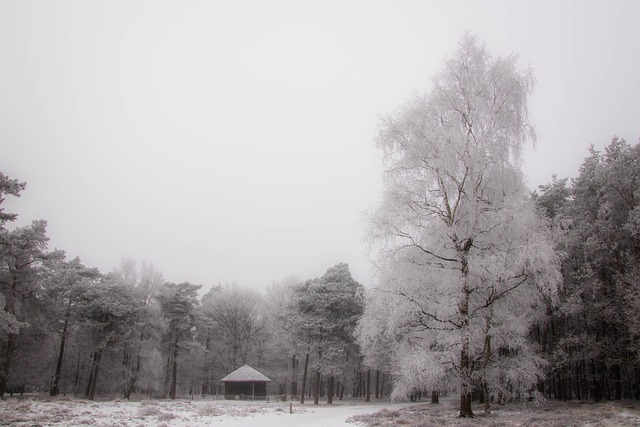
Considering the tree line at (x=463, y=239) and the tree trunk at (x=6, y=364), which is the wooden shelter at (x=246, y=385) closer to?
the tree trunk at (x=6, y=364)

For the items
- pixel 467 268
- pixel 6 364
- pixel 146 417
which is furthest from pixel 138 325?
pixel 467 268

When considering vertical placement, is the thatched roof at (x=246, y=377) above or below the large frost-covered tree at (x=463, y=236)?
below

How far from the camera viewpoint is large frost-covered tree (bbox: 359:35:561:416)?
1350cm

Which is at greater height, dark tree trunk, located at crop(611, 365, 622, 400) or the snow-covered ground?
dark tree trunk, located at crop(611, 365, 622, 400)

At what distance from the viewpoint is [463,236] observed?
49.0 feet

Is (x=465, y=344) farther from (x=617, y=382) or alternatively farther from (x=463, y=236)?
(x=617, y=382)

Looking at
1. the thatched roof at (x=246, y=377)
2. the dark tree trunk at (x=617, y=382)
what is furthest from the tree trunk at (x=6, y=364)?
the dark tree trunk at (x=617, y=382)

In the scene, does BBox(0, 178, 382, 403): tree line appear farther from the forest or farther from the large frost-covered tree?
the large frost-covered tree

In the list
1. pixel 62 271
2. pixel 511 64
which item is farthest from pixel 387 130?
pixel 62 271

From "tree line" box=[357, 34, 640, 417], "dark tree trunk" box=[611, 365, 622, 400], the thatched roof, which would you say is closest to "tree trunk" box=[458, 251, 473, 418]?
"tree line" box=[357, 34, 640, 417]

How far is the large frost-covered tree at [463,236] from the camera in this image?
531 inches

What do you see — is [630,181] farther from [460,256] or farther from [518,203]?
[460,256]

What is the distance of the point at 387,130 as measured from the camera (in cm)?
1661

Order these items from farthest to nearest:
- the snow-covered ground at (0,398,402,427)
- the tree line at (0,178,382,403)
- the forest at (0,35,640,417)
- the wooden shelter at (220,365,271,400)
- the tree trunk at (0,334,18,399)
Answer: the wooden shelter at (220,365,271,400) → the tree line at (0,178,382,403) → the tree trunk at (0,334,18,399) → the snow-covered ground at (0,398,402,427) → the forest at (0,35,640,417)
